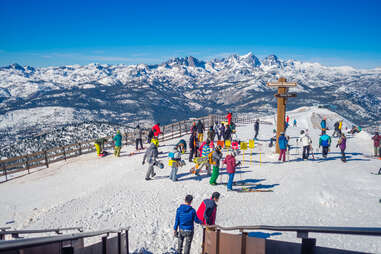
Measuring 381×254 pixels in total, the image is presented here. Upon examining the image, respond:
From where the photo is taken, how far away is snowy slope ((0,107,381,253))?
7.67 metres

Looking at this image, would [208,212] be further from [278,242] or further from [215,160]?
[215,160]

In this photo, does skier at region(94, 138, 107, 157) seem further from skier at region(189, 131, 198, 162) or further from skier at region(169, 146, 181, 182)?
skier at region(169, 146, 181, 182)

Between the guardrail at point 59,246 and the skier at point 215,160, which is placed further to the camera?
the skier at point 215,160

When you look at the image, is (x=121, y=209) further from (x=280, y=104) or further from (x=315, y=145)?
(x=315, y=145)

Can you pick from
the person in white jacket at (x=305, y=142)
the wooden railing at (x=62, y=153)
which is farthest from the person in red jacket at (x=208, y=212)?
the wooden railing at (x=62, y=153)

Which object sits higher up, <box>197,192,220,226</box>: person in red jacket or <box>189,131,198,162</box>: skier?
<box>189,131,198,162</box>: skier

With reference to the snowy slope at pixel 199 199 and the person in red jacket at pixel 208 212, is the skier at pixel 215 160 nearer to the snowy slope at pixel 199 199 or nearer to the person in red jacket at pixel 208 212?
the snowy slope at pixel 199 199

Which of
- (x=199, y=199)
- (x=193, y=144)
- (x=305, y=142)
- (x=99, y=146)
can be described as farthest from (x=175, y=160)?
(x=99, y=146)

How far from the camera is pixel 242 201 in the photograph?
9.48 metres

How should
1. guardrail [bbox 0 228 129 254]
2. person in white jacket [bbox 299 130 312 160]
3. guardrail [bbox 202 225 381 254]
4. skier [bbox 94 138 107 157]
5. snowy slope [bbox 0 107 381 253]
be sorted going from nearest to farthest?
1. guardrail [bbox 0 228 129 254]
2. guardrail [bbox 202 225 381 254]
3. snowy slope [bbox 0 107 381 253]
4. person in white jacket [bbox 299 130 312 160]
5. skier [bbox 94 138 107 157]

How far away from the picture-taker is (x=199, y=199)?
9.84 m

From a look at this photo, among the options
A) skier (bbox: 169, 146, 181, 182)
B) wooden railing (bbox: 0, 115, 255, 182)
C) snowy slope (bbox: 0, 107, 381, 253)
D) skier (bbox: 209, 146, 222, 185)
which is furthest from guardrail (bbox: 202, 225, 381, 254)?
wooden railing (bbox: 0, 115, 255, 182)

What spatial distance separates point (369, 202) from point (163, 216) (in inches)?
283

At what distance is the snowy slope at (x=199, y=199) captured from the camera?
7.67 metres
